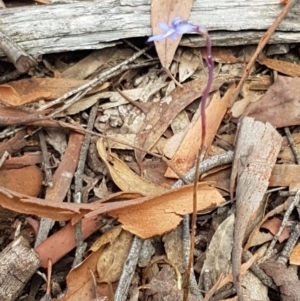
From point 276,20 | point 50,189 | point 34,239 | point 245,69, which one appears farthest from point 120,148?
point 276,20

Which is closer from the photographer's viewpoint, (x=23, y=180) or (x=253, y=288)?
(x=253, y=288)

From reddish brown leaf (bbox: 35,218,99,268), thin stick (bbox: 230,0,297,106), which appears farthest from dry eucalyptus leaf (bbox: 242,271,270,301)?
thin stick (bbox: 230,0,297,106)

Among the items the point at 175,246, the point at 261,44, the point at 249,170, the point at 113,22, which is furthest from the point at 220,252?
the point at 113,22

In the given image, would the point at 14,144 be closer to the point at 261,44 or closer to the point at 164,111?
the point at 164,111

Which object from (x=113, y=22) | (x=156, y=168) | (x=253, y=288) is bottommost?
(x=253, y=288)

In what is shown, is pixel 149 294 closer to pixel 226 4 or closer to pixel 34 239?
pixel 34 239

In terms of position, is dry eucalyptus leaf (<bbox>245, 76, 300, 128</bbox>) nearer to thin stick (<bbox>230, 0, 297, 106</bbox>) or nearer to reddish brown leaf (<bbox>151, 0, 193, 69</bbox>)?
thin stick (<bbox>230, 0, 297, 106</bbox>)
